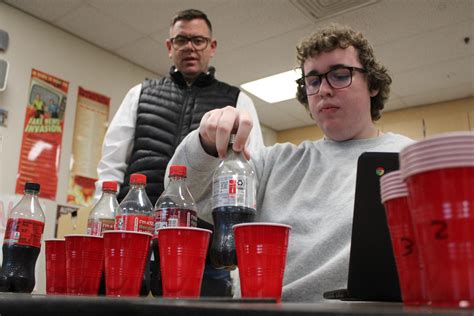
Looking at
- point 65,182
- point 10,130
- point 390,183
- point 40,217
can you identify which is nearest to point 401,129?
point 65,182

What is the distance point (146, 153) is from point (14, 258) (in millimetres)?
1152

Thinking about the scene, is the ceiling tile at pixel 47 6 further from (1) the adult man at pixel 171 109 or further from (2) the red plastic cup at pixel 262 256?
(2) the red plastic cup at pixel 262 256

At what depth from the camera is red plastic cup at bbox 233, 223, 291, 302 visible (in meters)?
0.62

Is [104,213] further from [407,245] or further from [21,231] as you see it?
[407,245]

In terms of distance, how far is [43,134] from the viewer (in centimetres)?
302

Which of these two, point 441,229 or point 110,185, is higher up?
point 110,185

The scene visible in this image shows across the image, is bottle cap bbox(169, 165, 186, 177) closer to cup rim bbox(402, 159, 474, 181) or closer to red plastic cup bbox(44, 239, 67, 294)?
red plastic cup bbox(44, 239, 67, 294)

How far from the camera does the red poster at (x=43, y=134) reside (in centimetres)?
291

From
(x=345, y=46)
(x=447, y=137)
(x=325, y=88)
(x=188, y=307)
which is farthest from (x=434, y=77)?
(x=188, y=307)

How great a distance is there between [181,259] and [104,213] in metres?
0.44

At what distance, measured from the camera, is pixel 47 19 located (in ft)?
10.3

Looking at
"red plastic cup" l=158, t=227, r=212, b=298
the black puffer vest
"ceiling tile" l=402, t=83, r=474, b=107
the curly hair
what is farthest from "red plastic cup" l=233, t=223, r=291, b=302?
"ceiling tile" l=402, t=83, r=474, b=107

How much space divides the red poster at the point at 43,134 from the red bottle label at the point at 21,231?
2.10 meters

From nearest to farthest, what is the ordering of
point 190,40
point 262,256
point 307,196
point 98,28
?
point 262,256 → point 307,196 → point 190,40 → point 98,28
